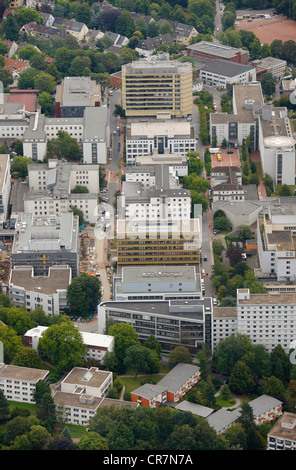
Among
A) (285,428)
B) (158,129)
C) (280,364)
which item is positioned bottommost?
(285,428)

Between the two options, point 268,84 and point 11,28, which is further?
point 11,28

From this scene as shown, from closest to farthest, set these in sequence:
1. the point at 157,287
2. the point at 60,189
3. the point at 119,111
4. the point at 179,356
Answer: the point at 179,356
the point at 157,287
the point at 60,189
the point at 119,111

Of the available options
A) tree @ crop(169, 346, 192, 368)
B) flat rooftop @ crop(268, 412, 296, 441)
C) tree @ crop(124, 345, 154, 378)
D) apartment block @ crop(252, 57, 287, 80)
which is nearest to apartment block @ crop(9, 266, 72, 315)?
tree @ crop(124, 345, 154, 378)

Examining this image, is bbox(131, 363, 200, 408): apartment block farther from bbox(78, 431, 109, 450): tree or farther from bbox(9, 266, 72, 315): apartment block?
bbox(9, 266, 72, 315): apartment block

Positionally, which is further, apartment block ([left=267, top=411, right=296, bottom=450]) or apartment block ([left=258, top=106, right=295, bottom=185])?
apartment block ([left=258, top=106, right=295, bottom=185])

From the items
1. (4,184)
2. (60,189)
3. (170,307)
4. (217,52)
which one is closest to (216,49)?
(217,52)

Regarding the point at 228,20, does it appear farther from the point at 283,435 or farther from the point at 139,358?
the point at 283,435

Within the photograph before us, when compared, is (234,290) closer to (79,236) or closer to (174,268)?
(174,268)
